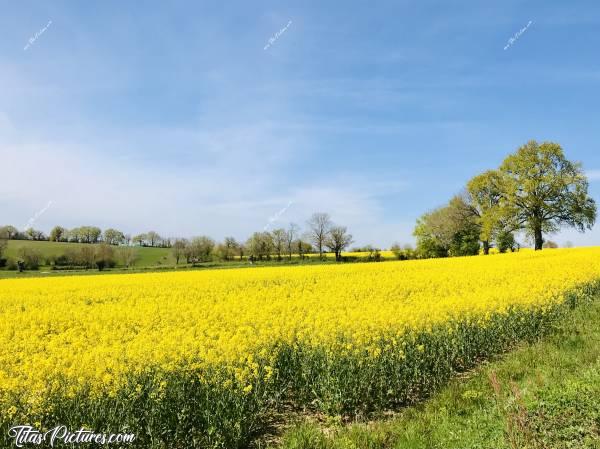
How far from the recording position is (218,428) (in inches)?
248

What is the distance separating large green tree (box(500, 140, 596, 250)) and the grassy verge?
134 feet

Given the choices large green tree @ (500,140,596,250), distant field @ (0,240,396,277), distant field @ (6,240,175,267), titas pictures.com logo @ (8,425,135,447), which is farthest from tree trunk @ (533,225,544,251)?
distant field @ (6,240,175,267)

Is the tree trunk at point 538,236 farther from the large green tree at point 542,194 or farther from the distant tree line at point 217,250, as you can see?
the distant tree line at point 217,250

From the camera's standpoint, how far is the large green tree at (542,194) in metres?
44.3

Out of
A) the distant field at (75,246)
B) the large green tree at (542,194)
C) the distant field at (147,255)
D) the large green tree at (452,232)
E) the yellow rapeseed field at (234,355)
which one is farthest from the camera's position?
the distant field at (75,246)

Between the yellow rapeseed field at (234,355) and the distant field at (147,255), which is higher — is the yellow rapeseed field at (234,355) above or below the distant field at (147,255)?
below

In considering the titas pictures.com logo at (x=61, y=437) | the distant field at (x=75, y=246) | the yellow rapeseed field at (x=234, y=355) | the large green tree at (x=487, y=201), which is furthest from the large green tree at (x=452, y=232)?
the titas pictures.com logo at (x=61, y=437)

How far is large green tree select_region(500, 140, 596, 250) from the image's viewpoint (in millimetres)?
44344

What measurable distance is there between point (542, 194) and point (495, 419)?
44.9 m

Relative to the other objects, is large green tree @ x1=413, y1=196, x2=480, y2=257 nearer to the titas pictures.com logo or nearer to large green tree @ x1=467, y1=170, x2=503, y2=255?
large green tree @ x1=467, y1=170, x2=503, y2=255

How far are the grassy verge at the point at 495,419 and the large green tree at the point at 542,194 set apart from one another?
4073cm

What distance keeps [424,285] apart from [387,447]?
13174 millimetres

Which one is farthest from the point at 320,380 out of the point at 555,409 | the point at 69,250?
the point at 69,250

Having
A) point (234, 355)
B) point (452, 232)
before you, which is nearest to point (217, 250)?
point (452, 232)
